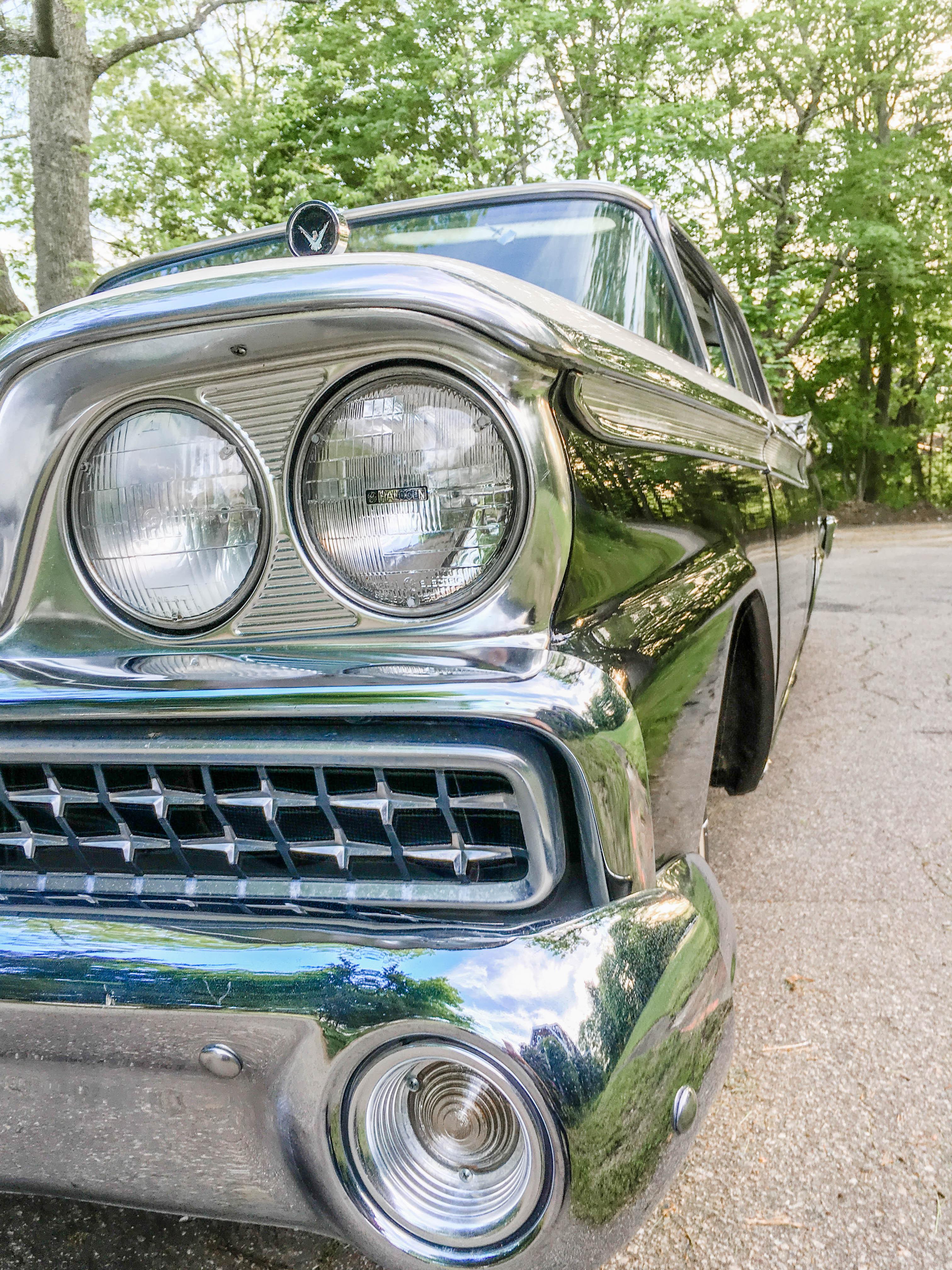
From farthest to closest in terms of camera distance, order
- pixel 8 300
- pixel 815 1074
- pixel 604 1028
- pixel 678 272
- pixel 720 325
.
→ pixel 8 300
pixel 720 325
pixel 678 272
pixel 815 1074
pixel 604 1028

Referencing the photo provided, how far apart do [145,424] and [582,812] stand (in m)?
0.70

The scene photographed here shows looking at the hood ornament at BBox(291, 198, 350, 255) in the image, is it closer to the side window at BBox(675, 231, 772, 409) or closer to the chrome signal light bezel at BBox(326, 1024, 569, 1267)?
the side window at BBox(675, 231, 772, 409)

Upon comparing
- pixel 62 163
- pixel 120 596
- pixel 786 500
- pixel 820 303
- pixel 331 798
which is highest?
pixel 820 303

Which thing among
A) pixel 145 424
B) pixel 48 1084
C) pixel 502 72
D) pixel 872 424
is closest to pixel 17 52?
pixel 502 72

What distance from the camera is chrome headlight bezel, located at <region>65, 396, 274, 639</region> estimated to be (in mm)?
1098

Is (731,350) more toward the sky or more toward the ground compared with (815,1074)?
more toward the sky

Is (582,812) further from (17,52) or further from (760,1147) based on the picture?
(17,52)

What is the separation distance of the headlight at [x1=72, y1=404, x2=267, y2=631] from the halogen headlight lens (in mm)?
561

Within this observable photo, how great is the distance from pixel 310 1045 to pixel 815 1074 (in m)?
1.12

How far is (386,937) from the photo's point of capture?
956mm

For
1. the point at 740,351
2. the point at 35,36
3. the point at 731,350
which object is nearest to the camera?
the point at 731,350

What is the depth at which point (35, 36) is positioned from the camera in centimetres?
727

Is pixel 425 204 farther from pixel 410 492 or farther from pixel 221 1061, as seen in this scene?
pixel 221 1061

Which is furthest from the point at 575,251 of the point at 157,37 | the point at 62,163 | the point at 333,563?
the point at 157,37
